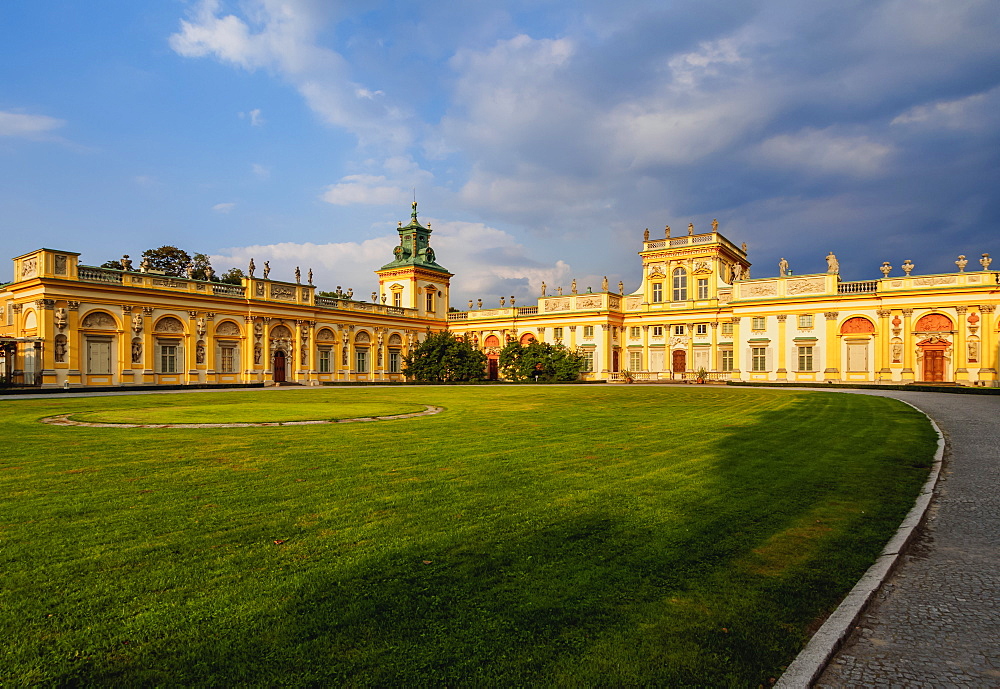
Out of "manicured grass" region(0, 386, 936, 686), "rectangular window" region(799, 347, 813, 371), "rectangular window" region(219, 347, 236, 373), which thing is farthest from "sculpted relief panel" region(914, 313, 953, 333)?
"rectangular window" region(219, 347, 236, 373)

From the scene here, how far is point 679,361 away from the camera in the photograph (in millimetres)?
52344

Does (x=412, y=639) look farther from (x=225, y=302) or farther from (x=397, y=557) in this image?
(x=225, y=302)

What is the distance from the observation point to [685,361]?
51.9 meters

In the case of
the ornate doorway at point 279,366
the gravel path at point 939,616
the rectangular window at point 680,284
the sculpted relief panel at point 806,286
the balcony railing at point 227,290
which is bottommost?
the gravel path at point 939,616

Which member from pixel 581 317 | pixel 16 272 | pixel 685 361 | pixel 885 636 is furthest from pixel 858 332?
pixel 16 272

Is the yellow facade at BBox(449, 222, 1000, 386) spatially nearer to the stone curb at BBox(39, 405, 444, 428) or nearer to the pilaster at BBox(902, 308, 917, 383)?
the pilaster at BBox(902, 308, 917, 383)

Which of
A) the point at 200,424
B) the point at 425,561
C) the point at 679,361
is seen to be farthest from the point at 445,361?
the point at 425,561

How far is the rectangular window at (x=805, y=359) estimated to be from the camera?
147 ft

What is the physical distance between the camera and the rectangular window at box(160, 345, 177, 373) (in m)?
38.9

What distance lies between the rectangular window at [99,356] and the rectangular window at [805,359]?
49165 millimetres

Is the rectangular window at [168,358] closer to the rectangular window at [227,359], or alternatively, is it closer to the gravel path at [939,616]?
the rectangular window at [227,359]

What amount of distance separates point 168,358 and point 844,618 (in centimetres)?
4337

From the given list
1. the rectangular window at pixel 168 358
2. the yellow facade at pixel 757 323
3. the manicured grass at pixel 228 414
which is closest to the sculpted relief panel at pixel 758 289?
the yellow facade at pixel 757 323

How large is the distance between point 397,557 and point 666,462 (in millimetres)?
5677
